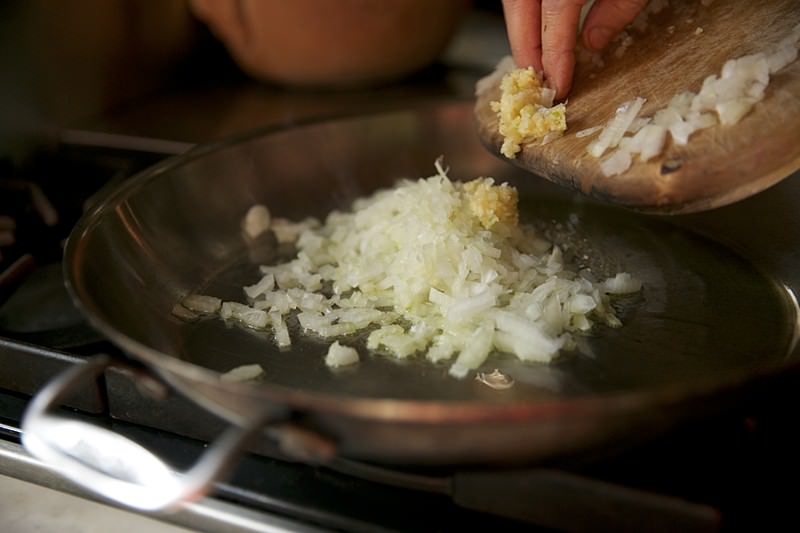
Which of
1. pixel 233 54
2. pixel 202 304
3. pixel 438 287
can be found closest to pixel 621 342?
pixel 438 287

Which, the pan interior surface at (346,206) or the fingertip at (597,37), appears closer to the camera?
the pan interior surface at (346,206)

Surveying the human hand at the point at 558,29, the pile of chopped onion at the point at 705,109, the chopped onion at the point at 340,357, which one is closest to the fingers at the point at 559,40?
the human hand at the point at 558,29

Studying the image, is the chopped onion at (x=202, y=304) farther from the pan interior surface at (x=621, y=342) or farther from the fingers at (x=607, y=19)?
the fingers at (x=607, y=19)

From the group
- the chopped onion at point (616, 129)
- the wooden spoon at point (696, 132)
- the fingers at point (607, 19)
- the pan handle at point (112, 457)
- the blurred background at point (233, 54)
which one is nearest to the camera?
the pan handle at point (112, 457)

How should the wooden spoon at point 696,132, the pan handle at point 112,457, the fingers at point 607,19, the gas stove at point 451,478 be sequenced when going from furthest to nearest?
the fingers at point 607,19 < the wooden spoon at point 696,132 < the gas stove at point 451,478 < the pan handle at point 112,457

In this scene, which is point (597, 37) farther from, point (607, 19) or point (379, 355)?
point (379, 355)

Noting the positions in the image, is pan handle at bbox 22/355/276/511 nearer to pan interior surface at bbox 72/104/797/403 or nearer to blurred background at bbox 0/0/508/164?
pan interior surface at bbox 72/104/797/403

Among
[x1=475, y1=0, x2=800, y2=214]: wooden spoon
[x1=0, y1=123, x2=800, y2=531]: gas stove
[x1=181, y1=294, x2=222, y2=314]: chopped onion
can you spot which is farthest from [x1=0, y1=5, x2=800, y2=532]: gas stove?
[x1=475, y1=0, x2=800, y2=214]: wooden spoon
